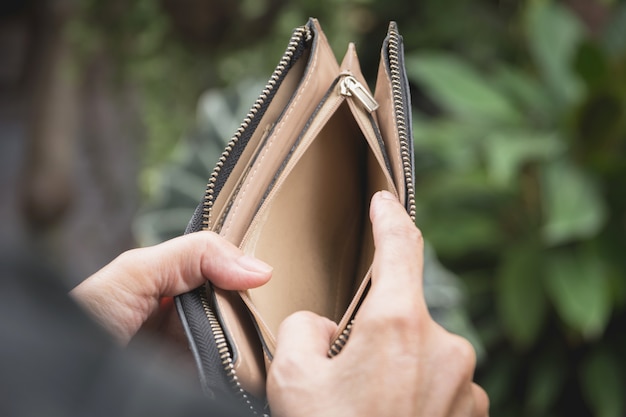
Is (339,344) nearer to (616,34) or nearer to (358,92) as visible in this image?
(358,92)

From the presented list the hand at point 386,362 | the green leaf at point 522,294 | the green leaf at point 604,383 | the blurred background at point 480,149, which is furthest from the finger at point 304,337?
the green leaf at point 604,383

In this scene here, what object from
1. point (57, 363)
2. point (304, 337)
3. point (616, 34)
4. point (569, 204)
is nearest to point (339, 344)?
point (304, 337)

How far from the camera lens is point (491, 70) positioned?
10.6 feet

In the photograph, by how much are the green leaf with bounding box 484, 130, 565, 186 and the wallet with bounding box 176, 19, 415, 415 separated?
1611mm

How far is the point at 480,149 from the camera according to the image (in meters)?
2.57

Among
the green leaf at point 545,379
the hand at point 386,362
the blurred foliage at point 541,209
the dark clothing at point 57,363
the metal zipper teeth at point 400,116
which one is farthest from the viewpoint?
the green leaf at point 545,379

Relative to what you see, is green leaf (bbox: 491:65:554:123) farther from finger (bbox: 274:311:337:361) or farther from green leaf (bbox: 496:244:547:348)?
finger (bbox: 274:311:337:361)

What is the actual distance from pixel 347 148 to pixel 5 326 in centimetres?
44

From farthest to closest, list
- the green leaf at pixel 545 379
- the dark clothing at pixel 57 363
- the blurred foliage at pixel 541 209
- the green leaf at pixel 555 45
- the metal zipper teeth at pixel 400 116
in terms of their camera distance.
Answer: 1. the green leaf at pixel 555 45
2. the green leaf at pixel 545 379
3. the blurred foliage at pixel 541 209
4. the metal zipper teeth at pixel 400 116
5. the dark clothing at pixel 57 363

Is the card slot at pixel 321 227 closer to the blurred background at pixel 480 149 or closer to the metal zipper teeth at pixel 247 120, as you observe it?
the metal zipper teeth at pixel 247 120

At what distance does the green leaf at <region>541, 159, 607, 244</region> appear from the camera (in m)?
2.14

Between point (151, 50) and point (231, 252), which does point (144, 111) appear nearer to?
point (151, 50)

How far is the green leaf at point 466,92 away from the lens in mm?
2580

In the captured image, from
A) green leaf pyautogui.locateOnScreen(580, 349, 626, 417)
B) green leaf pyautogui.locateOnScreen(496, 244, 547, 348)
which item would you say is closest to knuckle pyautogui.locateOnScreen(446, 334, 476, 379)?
green leaf pyautogui.locateOnScreen(496, 244, 547, 348)
